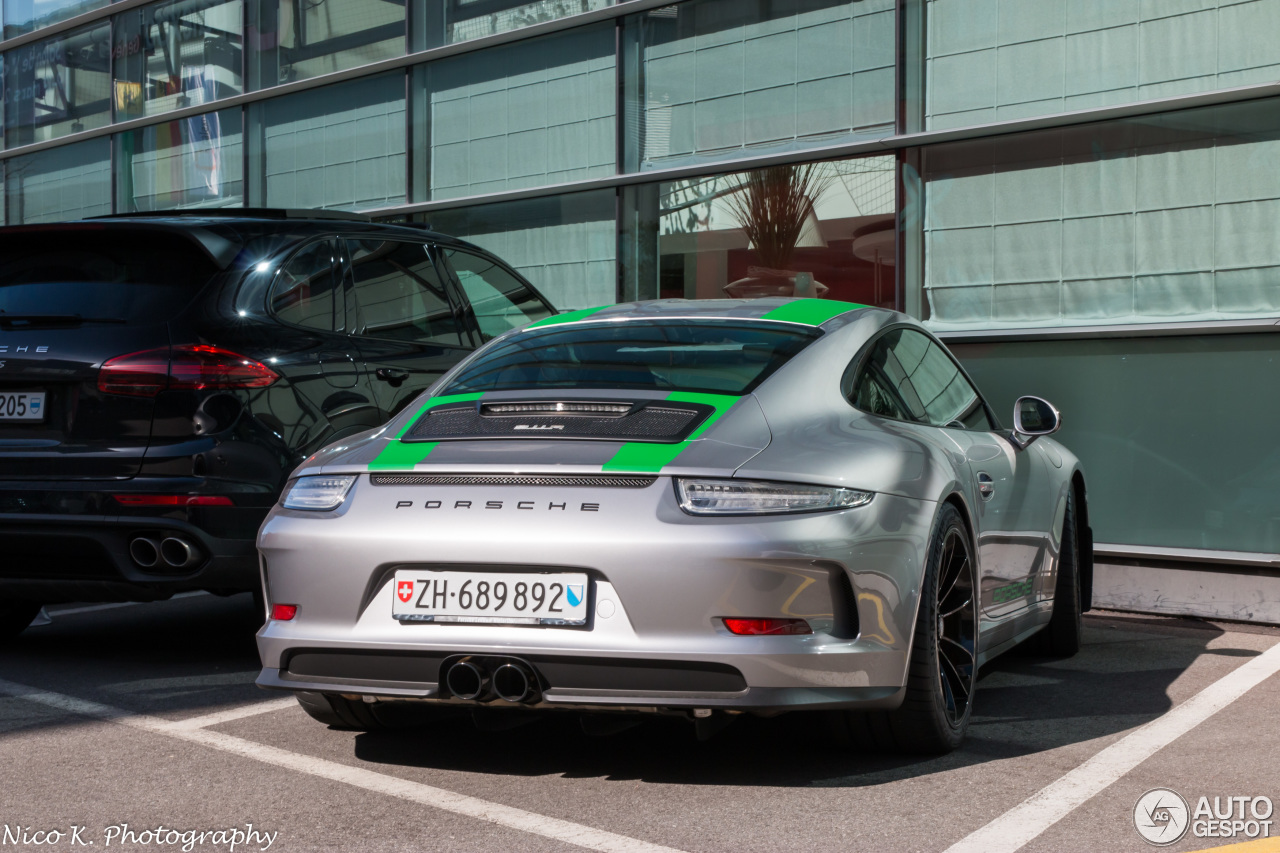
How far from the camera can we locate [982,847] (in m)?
3.15

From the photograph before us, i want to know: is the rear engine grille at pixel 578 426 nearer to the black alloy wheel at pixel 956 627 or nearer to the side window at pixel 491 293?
the black alloy wheel at pixel 956 627

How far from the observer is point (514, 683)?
3.46 m

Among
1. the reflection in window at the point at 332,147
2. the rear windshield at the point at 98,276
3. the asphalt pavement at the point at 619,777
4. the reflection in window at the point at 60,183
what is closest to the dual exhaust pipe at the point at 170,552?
→ the asphalt pavement at the point at 619,777

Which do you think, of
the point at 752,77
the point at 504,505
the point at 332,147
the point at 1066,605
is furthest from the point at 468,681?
the point at 332,147

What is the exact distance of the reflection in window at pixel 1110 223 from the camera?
24.8 feet

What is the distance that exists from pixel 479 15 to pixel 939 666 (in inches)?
343

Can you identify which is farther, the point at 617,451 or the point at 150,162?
the point at 150,162

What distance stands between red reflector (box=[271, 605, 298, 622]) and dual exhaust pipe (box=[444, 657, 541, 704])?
1.71 feet

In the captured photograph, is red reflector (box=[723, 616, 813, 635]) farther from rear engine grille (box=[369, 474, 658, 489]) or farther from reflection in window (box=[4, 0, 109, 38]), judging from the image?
reflection in window (box=[4, 0, 109, 38])

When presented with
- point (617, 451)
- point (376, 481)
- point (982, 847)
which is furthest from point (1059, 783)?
point (376, 481)

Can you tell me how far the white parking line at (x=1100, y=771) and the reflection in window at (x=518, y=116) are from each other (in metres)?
6.54

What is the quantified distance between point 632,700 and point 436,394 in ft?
4.23

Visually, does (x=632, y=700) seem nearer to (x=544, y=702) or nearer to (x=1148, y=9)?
(x=544, y=702)

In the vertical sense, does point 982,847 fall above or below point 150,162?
below
